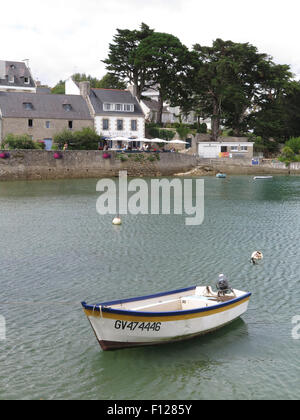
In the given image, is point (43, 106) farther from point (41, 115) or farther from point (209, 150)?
point (209, 150)

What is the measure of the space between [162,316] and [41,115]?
67.8 metres

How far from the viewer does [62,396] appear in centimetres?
1465

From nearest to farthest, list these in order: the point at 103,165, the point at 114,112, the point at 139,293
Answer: the point at 139,293 → the point at 103,165 → the point at 114,112

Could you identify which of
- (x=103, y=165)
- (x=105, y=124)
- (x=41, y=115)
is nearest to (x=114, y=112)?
(x=105, y=124)

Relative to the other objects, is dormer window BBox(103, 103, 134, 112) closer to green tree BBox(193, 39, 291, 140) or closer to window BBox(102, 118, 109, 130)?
window BBox(102, 118, 109, 130)

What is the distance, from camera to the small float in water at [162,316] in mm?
16531

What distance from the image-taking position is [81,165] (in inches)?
2908

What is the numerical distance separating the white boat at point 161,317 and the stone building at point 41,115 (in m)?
64.2

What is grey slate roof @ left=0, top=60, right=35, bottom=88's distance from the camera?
324 ft
